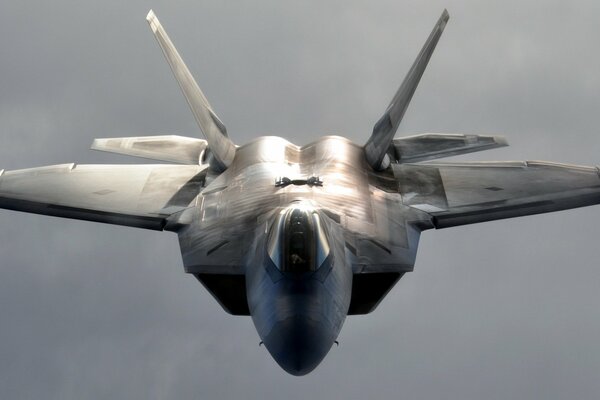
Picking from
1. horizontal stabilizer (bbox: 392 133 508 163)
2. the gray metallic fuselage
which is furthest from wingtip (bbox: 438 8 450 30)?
the gray metallic fuselage

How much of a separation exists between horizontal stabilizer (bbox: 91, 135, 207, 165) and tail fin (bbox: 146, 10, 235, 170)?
162cm

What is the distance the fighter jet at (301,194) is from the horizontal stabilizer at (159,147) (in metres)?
0.04

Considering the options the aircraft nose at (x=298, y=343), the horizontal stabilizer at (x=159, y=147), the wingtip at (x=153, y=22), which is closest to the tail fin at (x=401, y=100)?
the horizontal stabilizer at (x=159, y=147)

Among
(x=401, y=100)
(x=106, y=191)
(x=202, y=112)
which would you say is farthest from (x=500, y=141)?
(x=106, y=191)

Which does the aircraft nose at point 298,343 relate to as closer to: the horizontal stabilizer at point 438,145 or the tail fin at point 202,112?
the tail fin at point 202,112

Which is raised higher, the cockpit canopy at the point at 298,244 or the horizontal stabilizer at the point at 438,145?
the horizontal stabilizer at the point at 438,145

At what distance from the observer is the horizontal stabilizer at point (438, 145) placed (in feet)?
101

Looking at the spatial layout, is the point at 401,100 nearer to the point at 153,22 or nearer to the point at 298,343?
the point at 153,22

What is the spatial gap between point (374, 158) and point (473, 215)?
330 cm

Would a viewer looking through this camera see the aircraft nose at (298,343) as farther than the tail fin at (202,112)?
No

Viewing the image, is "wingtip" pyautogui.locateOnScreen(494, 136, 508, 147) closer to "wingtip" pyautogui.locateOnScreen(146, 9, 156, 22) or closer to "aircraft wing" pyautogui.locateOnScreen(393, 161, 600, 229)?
"aircraft wing" pyautogui.locateOnScreen(393, 161, 600, 229)

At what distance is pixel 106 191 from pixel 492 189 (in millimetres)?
10373

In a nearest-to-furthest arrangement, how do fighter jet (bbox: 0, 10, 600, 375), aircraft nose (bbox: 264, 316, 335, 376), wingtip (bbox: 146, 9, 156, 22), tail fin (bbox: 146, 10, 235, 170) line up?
aircraft nose (bbox: 264, 316, 335, 376) → fighter jet (bbox: 0, 10, 600, 375) → tail fin (bbox: 146, 10, 235, 170) → wingtip (bbox: 146, 9, 156, 22)

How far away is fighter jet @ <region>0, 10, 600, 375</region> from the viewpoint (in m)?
24.3
